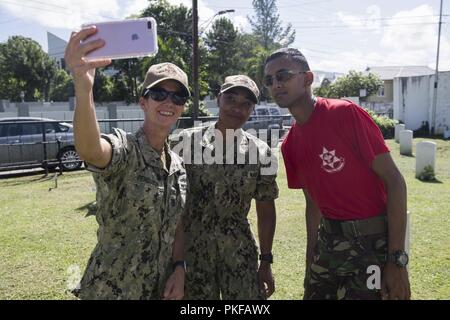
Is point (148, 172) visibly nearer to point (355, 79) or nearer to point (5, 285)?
point (5, 285)

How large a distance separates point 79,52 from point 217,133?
4.16ft

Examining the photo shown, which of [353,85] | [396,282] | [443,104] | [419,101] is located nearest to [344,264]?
[396,282]

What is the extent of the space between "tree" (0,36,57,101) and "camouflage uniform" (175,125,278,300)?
44.2 meters

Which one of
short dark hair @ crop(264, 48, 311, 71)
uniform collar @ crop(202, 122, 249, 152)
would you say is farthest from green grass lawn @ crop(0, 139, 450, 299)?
short dark hair @ crop(264, 48, 311, 71)

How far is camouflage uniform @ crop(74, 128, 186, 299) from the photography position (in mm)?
1825

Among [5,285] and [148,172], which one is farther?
[5,285]

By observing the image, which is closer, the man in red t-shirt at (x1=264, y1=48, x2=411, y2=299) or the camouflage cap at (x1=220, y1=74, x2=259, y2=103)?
the man in red t-shirt at (x1=264, y1=48, x2=411, y2=299)

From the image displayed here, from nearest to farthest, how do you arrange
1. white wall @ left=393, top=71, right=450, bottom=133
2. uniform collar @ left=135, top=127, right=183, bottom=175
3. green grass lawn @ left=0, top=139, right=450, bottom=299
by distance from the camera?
uniform collar @ left=135, top=127, right=183, bottom=175, green grass lawn @ left=0, top=139, right=450, bottom=299, white wall @ left=393, top=71, right=450, bottom=133

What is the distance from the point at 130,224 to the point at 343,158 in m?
1.13

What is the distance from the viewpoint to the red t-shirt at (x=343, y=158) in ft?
7.06

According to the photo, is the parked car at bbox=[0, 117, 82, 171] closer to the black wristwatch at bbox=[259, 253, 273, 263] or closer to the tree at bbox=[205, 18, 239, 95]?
the black wristwatch at bbox=[259, 253, 273, 263]

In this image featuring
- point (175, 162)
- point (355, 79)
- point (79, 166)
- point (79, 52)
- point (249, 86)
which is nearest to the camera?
point (79, 52)
